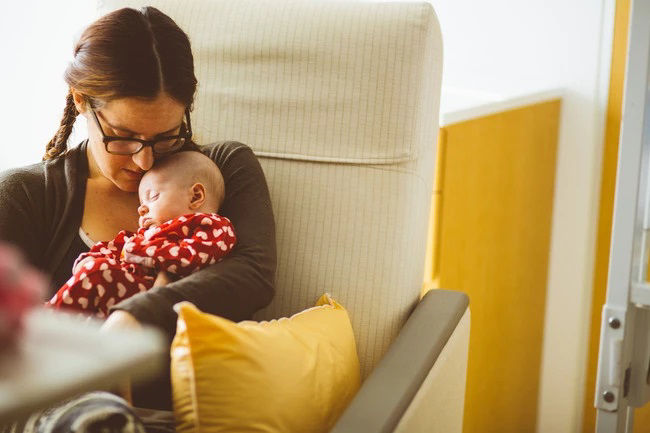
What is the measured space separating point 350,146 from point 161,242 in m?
0.36

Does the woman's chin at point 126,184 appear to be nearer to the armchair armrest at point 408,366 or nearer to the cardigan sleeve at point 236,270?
the cardigan sleeve at point 236,270

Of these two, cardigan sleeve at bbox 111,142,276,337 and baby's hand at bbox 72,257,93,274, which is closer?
cardigan sleeve at bbox 111,142,276,337

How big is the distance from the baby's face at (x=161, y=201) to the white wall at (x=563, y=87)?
1165 mm

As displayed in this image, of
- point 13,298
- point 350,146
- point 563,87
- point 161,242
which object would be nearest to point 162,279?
point 161,242

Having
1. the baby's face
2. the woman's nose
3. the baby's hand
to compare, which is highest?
the woman's nose

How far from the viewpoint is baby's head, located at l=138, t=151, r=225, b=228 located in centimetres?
110

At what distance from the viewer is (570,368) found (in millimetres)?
1982

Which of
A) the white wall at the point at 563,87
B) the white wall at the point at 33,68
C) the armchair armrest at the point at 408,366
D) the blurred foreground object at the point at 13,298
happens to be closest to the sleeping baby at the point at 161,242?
the armchair armrest at the point at 408,366

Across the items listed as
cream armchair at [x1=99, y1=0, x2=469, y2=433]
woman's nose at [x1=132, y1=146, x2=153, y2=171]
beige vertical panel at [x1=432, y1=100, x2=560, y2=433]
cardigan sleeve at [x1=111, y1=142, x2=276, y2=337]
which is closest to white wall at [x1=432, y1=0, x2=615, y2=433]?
beige vertical panel at [x1=432, y1=100, x2=560, y2=433]

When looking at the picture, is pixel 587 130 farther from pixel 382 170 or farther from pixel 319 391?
pixel 319 391

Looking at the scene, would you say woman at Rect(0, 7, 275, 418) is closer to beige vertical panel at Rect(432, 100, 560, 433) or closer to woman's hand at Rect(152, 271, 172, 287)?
woman's hand at Rect(152, 271, 172, 287)

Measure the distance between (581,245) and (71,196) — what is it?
133 cm

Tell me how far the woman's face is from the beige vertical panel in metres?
0.65

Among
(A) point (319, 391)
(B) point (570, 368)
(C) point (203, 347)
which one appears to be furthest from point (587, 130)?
(C) point (203, 347)
